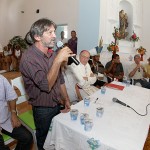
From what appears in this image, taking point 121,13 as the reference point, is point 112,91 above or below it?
below

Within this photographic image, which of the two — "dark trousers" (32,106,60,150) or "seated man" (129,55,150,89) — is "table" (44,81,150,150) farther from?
"seated man" (129,55,150,89)

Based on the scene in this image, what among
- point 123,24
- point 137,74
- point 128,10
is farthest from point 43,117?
point 128,10

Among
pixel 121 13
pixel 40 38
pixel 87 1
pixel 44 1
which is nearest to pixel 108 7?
pixel 87 1

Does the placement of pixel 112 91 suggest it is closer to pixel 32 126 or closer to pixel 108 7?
pixel 32 126

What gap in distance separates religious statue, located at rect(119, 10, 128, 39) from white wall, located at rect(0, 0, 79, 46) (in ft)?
4.57

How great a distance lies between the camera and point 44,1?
6.66m

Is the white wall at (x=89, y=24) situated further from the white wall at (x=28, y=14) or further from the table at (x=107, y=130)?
the table at (x=107, y=130)

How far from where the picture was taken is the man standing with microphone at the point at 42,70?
131 centimetres

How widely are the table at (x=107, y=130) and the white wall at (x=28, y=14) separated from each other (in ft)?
14.8

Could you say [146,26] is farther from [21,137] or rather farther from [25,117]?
[21,137]

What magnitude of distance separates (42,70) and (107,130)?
65 cm

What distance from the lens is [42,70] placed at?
137 cm

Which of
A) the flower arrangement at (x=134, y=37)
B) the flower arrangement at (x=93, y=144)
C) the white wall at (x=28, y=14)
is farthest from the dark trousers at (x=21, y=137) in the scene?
the flower arrangement at (x=134, y=37)

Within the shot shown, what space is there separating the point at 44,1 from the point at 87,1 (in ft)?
8.44
